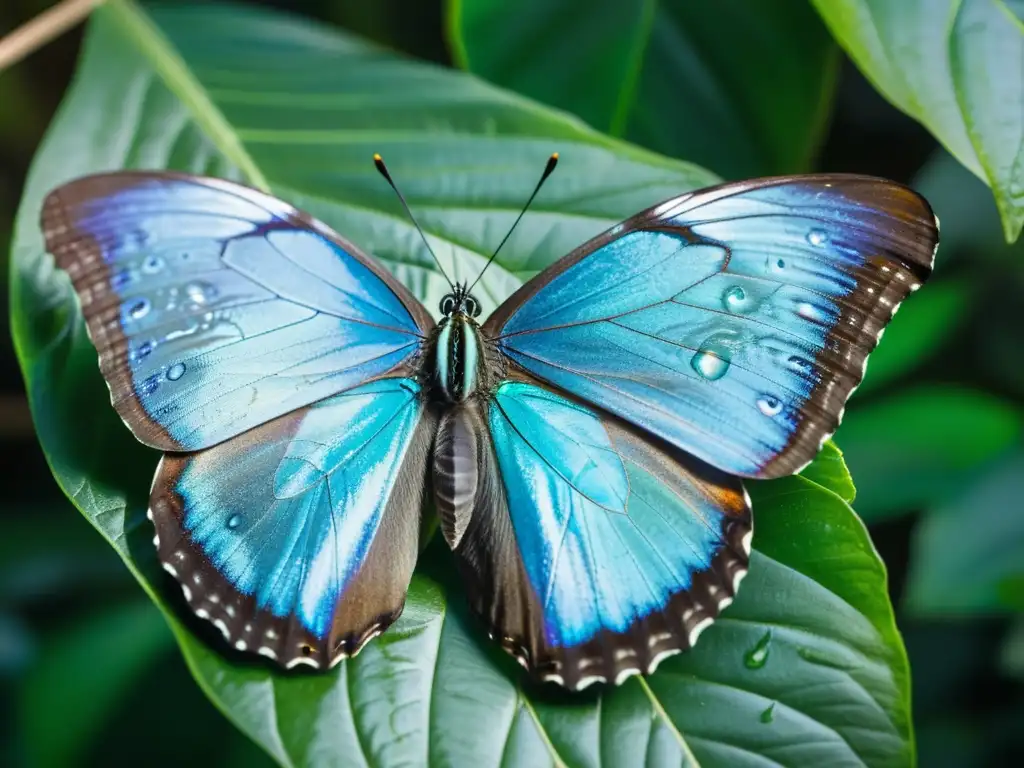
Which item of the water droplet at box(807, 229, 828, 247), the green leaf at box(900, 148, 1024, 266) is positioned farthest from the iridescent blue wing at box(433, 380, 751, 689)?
the green leaf at box(900, 148, 1024, 266)

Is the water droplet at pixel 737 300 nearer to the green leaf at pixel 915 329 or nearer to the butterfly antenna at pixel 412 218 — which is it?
the butterfly antenna at pixel 412 218

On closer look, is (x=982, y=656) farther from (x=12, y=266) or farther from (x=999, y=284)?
(x=12, y=266)

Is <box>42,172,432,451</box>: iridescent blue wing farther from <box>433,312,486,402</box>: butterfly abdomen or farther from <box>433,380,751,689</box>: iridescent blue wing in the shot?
<box>433,380,751,689</box>: iridescent blue wing

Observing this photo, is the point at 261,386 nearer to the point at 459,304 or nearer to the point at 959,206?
the point at 459,304

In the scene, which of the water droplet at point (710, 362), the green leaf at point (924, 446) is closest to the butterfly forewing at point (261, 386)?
the water droplet at point (710, 362)

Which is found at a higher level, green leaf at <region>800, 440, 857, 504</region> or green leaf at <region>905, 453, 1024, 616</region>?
green leaf at <region>800, 440, 857, 504</region>

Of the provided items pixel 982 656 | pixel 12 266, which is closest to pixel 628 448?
pixel 12 266

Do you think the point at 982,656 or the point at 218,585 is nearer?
the point at 218,585
